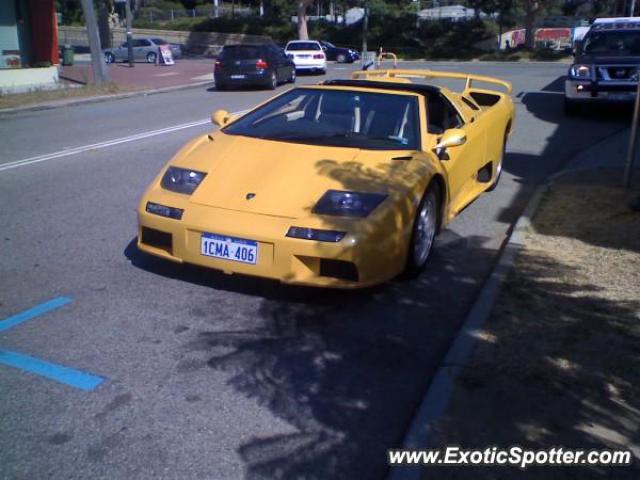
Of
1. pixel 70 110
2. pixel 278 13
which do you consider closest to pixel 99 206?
pixel 70 110

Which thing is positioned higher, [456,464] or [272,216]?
[272,216]

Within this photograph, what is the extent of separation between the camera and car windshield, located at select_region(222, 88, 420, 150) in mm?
5586

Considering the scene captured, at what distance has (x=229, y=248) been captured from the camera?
4645 mm

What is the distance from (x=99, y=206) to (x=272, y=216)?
3366mm

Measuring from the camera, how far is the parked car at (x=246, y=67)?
22.5 metres

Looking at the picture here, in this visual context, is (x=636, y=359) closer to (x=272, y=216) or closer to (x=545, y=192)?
(x=272, y=216)

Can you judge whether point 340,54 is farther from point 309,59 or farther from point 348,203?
point 348,203

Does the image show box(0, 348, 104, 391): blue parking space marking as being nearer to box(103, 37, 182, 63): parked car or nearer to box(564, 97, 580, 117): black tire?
box(564, 97, 580, 117): black tire

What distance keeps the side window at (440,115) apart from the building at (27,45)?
16.9 m

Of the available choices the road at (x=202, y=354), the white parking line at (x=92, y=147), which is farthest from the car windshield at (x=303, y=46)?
the road at (x=202, y=354)

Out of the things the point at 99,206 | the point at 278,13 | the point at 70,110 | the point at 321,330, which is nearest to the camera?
the point at 321,330

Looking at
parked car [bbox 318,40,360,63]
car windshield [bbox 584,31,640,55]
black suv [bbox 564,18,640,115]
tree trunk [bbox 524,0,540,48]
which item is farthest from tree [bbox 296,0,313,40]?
black suv [bbox 564,18,640,115]

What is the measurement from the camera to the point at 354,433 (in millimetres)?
3375

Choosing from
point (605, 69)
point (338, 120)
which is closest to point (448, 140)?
point (338, 120)
